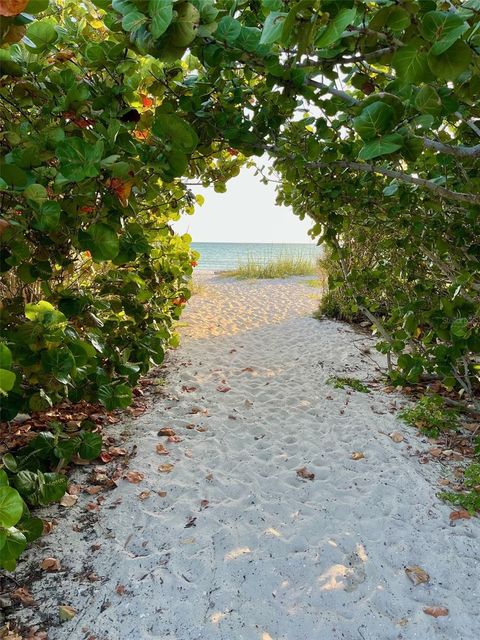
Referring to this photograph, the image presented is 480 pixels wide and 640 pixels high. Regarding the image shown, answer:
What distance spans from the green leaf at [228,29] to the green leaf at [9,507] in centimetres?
129

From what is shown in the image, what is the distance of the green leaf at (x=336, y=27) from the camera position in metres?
0.80

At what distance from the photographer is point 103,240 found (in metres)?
1.43

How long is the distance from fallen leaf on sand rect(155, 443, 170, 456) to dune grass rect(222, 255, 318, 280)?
11686 millimetres

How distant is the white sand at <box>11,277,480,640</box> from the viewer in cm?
175

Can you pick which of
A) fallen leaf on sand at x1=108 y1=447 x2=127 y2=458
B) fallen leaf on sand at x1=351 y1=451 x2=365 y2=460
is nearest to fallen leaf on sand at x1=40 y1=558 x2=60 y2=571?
fallen leaf on sand at x1=108 y1=447 x2=127 y2=458

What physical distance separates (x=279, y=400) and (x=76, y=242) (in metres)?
2.98

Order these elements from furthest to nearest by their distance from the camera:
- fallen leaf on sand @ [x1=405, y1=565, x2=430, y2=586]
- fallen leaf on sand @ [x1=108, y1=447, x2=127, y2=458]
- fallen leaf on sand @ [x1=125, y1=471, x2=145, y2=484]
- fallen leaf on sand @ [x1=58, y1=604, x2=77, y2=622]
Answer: fallen leaf on sand @ [x1=108, y1=447, x2=127, y2=458]
fallen leaf on sand @ [x1=125, y1=471, x2=145, y2=484]
fallen leaf on sand @ [x1=405, y1=565, x2=430, y2=586]
fallen leaf on sand @ [x1=58, y1=604, x2=77, y2=622]

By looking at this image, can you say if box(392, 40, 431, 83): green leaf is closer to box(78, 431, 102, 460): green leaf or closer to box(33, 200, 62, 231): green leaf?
box(33, 200, 62, 231): green leaf

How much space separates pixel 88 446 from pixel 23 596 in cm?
68

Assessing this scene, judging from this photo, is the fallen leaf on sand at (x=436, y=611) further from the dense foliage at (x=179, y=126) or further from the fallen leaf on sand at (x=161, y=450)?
the fallen leaf on sand at (x=161, y=450)

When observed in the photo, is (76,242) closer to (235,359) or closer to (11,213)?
(11,213)

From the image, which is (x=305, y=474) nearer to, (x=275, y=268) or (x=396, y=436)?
(x=396, y=436)

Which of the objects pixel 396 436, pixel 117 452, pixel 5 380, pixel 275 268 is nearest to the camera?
pixel 5 380

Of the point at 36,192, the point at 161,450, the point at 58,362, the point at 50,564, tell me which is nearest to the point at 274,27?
the point at 36,192
